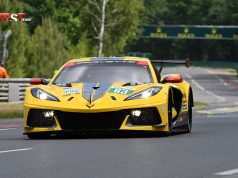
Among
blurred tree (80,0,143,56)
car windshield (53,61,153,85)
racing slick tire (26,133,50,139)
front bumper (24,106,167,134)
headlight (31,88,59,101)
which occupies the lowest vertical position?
blurred tree (80,0,143,56)

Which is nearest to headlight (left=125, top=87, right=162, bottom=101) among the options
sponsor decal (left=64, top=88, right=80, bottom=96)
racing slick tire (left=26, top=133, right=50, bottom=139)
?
sponsor decal (left=64, top=88, right=80, bottom=96)

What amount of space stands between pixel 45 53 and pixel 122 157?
1931 inches

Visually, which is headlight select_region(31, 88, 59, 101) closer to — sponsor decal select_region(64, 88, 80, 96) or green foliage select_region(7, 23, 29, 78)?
sponsor decal select_region(64, 88, 80, 96)

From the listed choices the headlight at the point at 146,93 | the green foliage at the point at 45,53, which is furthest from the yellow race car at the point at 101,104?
the green foliage at the point at 45,53

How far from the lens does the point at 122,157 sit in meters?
11.4

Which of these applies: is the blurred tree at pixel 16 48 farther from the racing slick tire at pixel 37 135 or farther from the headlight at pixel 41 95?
the headlight at pixel 41 95

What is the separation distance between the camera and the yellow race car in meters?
14.3

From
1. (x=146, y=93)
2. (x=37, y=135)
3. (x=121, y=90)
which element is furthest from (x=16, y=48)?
(x=146, y=93)

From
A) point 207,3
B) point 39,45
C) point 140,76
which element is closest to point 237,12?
point 207,3

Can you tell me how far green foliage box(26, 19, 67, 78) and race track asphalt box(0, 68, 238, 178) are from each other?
44.1 m

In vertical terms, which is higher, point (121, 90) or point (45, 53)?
point (121, 90)

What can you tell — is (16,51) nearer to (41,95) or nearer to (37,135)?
(37,135)

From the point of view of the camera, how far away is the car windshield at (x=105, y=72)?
15680mm

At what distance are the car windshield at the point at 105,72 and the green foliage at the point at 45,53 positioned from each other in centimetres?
4272
